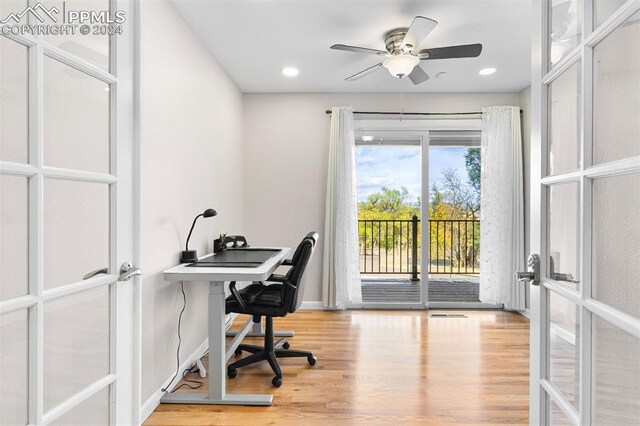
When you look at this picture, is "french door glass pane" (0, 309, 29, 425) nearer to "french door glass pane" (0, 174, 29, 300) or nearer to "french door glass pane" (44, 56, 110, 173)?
"french door glass pane" (0, 174, 29, 300)

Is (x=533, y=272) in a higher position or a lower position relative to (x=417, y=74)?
lower

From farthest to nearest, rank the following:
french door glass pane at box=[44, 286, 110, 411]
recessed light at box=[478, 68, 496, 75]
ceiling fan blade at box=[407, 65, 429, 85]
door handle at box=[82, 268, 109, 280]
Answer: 1. recessed light at box=[478, 68, 496, 75]
2. ceiling fan blade at box=[407, 65, 429, 85]
3. door handle at box=[82, 268, 109, 280]
4. french door glass pane at box=[44, 286, 110, 411]

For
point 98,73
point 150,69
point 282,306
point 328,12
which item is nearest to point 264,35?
point 328,12

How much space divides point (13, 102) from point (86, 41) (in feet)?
1.25

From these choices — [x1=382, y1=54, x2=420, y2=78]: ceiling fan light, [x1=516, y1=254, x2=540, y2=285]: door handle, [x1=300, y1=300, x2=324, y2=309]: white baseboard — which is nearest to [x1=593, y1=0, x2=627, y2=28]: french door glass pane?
[x1=516, y1=254, x2=540, y2=285]: door handle

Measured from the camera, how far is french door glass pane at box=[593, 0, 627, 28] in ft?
2.83

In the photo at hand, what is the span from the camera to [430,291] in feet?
14.9

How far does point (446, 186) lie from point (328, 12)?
8.85ft

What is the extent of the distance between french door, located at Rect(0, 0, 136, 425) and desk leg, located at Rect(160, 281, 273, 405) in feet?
2.88

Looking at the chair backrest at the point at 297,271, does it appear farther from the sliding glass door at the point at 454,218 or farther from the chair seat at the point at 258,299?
the sliding glass door at the point at 454,218

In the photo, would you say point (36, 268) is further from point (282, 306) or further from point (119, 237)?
point (282, 306)

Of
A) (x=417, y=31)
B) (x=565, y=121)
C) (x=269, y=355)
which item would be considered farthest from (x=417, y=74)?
(x=269, y=355)

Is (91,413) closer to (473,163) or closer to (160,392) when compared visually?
(160,392)

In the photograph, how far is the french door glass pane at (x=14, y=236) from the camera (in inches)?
34.2
